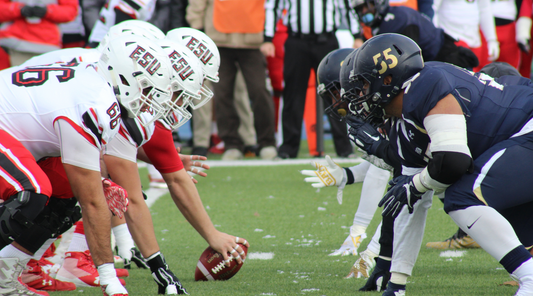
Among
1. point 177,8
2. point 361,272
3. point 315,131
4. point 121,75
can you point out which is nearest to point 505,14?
point 315,131

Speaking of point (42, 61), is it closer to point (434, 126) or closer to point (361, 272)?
point (361, 272)

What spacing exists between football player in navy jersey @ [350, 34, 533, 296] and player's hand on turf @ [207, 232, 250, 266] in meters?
1.07

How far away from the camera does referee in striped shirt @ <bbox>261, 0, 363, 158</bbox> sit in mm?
7598

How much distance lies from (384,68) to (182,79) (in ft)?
4.05

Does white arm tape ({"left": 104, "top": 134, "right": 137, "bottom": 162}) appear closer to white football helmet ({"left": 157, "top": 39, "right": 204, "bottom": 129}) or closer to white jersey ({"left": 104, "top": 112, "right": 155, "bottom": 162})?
white jersey ({"left": 104, "top": 112, "right": 155, "bottom": 162})

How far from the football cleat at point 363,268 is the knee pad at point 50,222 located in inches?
63.9

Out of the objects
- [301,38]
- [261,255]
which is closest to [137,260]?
[261,255]

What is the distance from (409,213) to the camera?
9.45 ft

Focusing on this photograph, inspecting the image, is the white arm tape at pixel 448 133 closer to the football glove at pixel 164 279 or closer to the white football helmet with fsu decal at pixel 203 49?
the football glove at pixel 164 279

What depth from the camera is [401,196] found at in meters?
2.72

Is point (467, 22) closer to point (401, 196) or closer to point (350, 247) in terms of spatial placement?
point (350, 247)

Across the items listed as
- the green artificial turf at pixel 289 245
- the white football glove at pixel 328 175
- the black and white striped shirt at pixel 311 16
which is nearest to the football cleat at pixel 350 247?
the green artificial turf at pixel 289 245

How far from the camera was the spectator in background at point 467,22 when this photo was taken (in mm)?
7918

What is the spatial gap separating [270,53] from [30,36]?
2.93m
